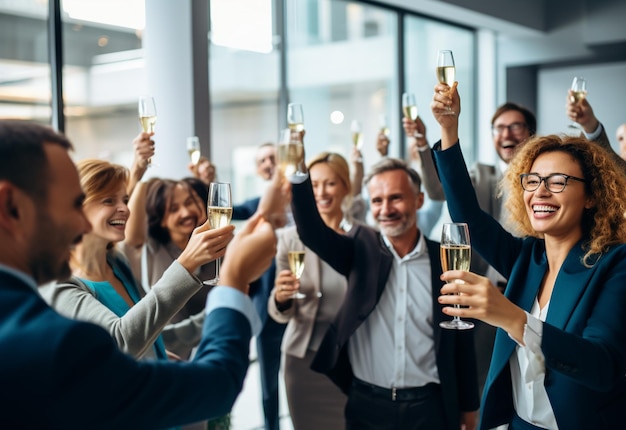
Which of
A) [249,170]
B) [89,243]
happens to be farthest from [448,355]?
[249,170]

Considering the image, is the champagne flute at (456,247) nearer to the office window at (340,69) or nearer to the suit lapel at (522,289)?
the suit lapel at (522,289)

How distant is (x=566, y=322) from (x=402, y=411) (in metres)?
0.83

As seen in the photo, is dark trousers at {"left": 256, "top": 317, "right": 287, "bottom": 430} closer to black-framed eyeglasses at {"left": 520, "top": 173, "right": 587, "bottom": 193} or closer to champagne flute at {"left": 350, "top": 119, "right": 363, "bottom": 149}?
champagne flute at {"left": 350, "top": 119, "right": 363, "bottom": 149}

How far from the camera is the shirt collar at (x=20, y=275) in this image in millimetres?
1050

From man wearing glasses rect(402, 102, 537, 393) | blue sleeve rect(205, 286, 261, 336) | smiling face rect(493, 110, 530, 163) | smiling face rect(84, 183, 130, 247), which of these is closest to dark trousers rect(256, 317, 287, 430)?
man wearing glasses rect(402, 102, 537, 393)

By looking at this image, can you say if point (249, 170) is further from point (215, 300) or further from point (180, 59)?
point (215, 300)

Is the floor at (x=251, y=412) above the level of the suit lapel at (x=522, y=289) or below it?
below

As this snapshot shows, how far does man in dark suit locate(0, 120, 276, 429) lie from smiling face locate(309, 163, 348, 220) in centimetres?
223

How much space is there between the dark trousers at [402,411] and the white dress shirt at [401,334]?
42 millimetres

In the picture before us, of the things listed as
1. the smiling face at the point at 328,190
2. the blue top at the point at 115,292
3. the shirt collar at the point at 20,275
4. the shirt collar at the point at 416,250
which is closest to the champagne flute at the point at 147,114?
the smiling face at the point at 328,190

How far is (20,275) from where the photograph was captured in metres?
1.06

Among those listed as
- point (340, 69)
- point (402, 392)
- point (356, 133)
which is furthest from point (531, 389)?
point (340, 69)

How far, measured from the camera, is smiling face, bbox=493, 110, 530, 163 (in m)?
3.72

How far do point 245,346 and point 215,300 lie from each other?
9 centimetres
